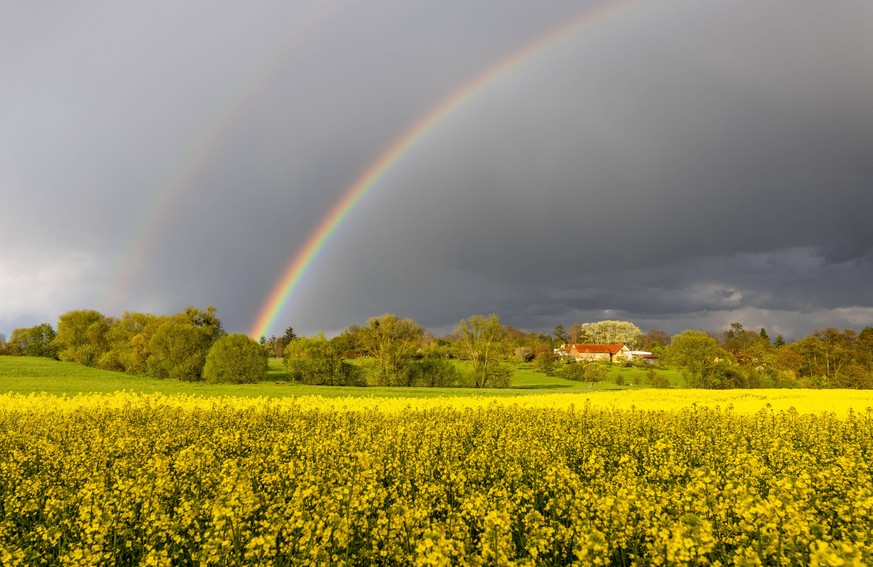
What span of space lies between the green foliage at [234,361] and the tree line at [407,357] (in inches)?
4.1

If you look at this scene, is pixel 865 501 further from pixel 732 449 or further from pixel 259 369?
pixel 259 369

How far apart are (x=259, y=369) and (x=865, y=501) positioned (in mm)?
49425

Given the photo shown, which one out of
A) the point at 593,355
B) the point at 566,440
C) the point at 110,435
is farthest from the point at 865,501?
the point at 593,355

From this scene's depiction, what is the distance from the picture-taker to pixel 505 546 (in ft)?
14.9

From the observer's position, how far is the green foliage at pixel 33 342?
93375 mm

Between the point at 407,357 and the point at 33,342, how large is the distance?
88908 millimetres

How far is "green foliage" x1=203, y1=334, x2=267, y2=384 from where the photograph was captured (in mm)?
47469

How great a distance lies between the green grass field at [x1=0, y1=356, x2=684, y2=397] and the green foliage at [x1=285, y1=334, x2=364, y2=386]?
113 inches

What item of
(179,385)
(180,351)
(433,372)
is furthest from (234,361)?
(433,372)

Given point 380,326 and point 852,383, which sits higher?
point 380,326

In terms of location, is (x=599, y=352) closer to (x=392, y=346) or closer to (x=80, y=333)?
(x=392, y=346)

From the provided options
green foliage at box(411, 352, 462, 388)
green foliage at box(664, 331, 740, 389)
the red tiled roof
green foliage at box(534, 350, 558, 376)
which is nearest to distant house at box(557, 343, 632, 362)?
the red tiled roof

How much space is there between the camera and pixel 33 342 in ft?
314

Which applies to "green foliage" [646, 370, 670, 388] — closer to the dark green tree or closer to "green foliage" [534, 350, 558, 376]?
"green foliage" [534, 350, 558, 376]
